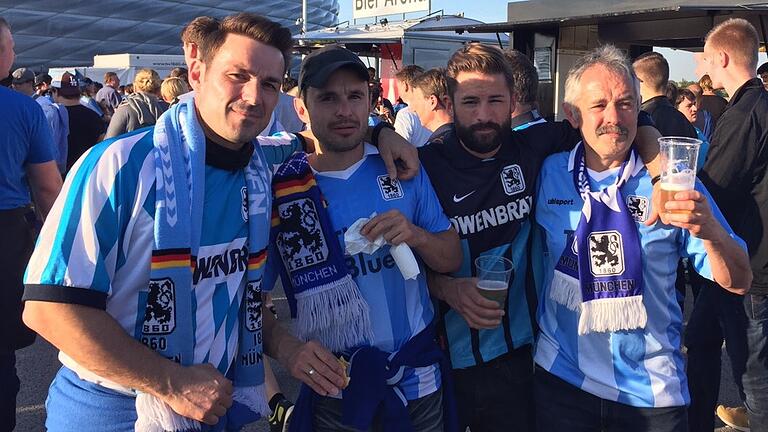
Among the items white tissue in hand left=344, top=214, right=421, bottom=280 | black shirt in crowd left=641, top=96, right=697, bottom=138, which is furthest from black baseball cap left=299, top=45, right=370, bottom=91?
black shirt in crowd left=641, top=96, right=697, bottom=138

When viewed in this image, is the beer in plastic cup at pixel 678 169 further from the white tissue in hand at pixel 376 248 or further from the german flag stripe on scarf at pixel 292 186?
the german flag stripe on scarf at pixel 292 186

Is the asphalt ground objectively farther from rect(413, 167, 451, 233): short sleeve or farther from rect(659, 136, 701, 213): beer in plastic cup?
rect(659, 136, 701, 213): beer in plastic cup

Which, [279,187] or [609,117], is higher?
[609,117]

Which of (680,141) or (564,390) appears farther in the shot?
(564,390)

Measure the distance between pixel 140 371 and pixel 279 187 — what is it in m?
0.78

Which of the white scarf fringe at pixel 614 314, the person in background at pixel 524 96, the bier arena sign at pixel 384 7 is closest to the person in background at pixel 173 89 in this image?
the person in background at pixel 524 96

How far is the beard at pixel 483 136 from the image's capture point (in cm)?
244

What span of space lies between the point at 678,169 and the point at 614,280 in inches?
18.3

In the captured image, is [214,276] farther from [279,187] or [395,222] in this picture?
[395,222]

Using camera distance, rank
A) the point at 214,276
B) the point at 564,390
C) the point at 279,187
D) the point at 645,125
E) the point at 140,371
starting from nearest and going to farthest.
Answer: the point at 140,371, the point at 214,276, the point at 279,187, the point at 564,390, the point at 645,125

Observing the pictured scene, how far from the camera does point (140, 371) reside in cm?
161

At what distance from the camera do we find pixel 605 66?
7.55 ft

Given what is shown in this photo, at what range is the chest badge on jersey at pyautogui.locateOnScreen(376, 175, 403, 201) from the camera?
223 centimetres

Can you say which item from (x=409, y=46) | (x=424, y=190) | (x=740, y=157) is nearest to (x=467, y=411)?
(x=424, y=190)
